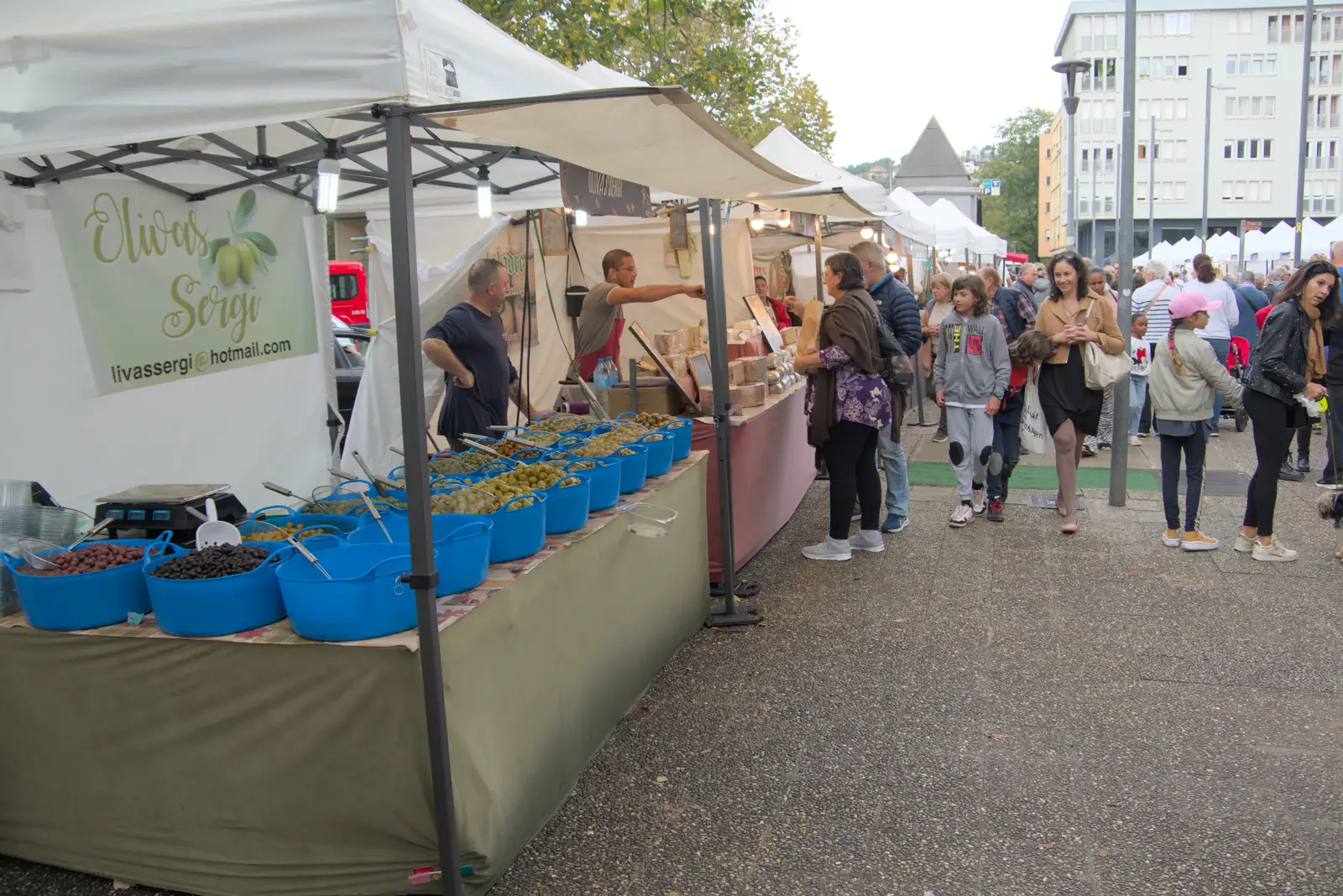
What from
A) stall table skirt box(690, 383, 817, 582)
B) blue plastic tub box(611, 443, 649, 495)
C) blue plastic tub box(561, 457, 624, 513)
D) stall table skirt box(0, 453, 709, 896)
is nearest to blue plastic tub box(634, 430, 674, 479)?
blue plastic tub box(611, 443, 649, 495)

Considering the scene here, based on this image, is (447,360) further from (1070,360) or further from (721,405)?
(1070,360)

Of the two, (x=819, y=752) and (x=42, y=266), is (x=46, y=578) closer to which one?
(x=42, y=266)

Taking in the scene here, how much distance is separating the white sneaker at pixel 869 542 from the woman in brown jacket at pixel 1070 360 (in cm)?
150

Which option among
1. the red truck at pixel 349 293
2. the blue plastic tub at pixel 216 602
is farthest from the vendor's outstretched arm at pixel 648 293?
the red truck at pixel 349 293

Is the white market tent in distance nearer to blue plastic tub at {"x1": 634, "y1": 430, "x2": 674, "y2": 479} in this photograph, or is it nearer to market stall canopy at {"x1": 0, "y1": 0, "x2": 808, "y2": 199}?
blue plastic tub at {"x1": 634, "y1": 430, "x2": 674, "y2": 479}

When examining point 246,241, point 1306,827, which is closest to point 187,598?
point 246,241

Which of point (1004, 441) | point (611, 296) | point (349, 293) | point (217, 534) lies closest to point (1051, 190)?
point (349, 293)

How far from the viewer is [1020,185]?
96312 mm

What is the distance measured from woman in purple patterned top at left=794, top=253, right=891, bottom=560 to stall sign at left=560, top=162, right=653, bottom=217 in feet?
5.21

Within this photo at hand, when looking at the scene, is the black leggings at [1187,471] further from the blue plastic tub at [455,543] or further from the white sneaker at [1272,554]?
the blue plastic tub at [455,543]

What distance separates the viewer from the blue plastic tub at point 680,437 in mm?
5449

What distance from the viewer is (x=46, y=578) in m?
2.96

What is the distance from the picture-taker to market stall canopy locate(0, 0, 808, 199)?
2.49m

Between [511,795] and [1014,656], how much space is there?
290 cm
